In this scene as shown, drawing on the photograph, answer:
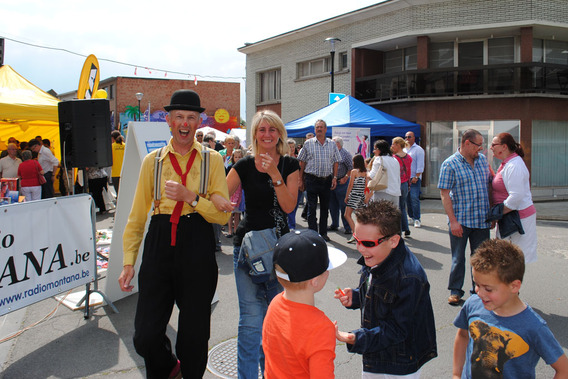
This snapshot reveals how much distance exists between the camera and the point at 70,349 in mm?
4141

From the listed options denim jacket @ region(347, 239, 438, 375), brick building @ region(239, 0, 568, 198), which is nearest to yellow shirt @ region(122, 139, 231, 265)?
denim jacket @ region(347, 239, 438, 375)

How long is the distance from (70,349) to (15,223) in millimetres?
1254

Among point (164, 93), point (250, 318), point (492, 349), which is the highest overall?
point (164, 93)

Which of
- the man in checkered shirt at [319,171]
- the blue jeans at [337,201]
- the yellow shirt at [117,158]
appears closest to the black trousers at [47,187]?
the yellow shirt at [117,158]

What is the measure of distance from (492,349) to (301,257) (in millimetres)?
1080

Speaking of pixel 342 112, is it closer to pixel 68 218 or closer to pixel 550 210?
→ pixel 550 210

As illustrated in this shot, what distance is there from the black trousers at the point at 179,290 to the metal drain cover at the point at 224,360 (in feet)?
2.26

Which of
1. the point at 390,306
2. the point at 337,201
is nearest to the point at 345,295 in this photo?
the point at 390,306

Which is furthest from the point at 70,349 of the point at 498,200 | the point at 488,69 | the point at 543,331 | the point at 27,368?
the point at 488,69

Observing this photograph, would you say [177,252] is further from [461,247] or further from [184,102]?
[461,247]

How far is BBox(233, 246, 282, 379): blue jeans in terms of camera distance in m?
3.09

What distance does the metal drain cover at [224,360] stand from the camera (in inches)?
145

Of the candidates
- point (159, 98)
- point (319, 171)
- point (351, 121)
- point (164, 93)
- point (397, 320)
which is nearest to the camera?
point (397, 320)

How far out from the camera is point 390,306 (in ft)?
6.97
